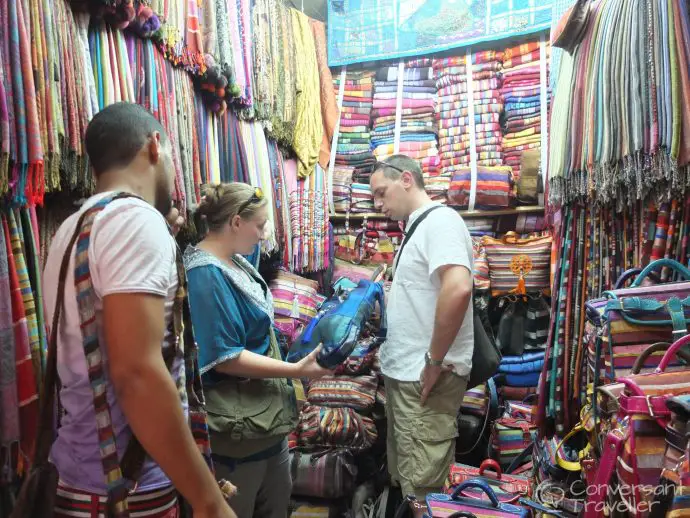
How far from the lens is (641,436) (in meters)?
1.22

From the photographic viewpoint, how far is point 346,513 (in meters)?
3.12

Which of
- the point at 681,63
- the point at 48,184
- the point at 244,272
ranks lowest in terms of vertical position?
the point at 244,272

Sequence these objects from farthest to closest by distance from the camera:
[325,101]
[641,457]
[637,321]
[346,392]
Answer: [325,101] → [346,392] → [637,321] → [641,457]

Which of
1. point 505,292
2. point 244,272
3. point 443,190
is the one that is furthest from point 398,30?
point 244,272

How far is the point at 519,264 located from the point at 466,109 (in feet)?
4.84

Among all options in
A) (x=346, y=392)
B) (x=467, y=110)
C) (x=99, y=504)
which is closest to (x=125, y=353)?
(x=99, y=504)

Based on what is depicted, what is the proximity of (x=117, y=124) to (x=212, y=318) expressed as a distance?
712mm

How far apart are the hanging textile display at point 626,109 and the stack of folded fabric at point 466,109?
217cm

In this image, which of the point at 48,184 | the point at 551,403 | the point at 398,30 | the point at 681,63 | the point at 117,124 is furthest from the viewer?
the point at 398,30

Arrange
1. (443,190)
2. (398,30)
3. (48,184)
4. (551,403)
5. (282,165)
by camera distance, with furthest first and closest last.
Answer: (398,30) → (443,190) → (282,165) → (551,403) → (48,184)

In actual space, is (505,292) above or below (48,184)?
below

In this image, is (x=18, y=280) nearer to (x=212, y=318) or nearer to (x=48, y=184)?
(x=48, y=184)

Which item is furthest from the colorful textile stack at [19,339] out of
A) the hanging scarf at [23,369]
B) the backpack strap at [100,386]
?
the backpack strap at [100,386]

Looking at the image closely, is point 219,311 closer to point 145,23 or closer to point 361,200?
point 145,23
